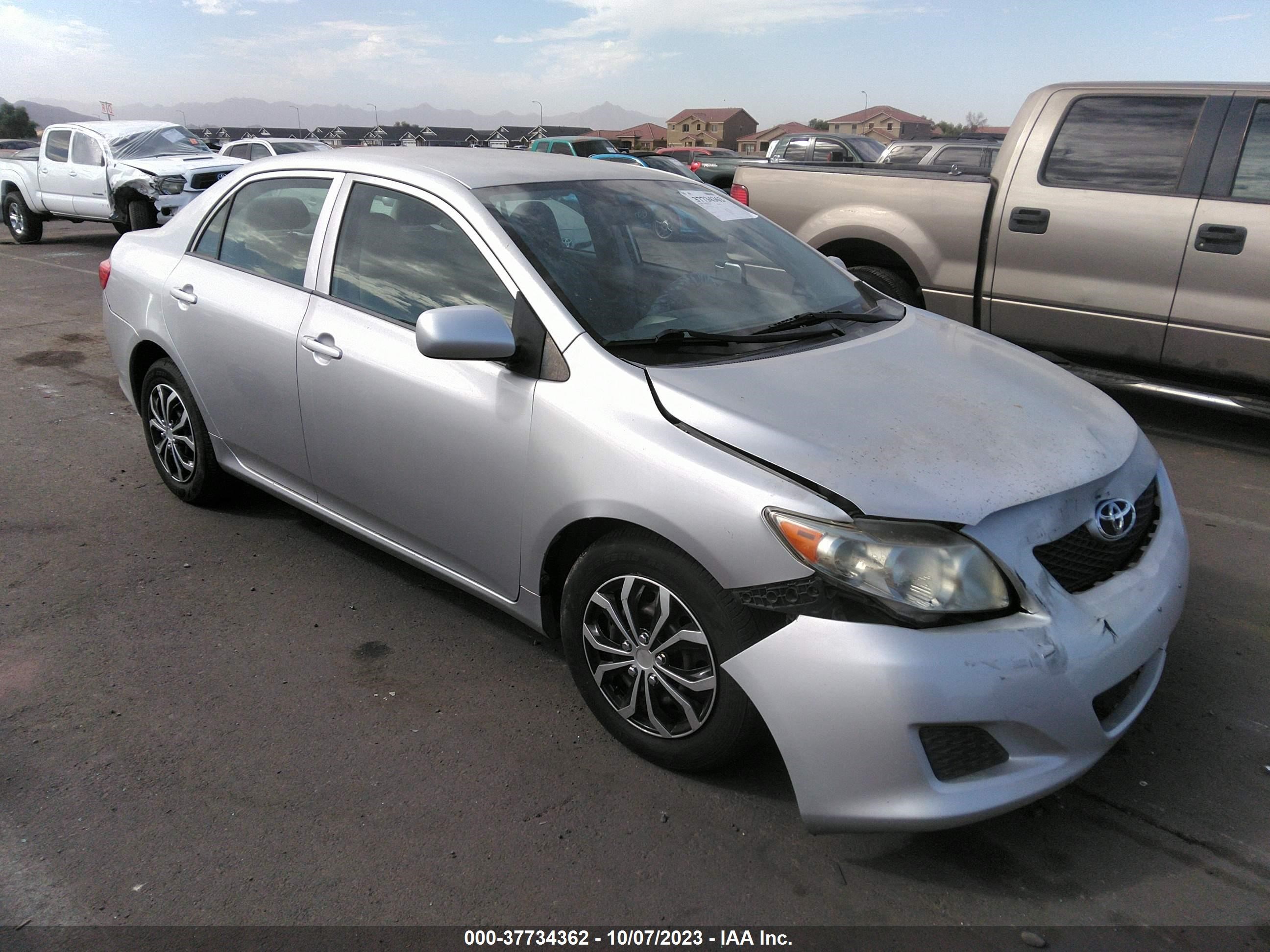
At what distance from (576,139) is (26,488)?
2287cm

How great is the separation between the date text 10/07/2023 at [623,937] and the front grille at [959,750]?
0.55 m

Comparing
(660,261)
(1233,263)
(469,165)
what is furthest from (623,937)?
(1233,263)

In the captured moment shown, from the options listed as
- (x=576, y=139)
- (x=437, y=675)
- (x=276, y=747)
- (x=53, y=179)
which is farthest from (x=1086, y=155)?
(x=576, y=139)

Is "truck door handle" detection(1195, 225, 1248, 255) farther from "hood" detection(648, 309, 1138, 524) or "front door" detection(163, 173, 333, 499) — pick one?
"front door" detection(163, 173, 333, 499)

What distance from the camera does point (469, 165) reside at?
349 centimetres

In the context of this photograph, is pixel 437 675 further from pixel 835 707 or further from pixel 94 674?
pixel 835 707

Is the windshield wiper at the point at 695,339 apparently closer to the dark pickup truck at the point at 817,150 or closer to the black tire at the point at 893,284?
the black tire at the point at 893,284

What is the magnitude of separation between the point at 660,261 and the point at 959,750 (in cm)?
190

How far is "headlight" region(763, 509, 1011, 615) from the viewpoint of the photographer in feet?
7.35

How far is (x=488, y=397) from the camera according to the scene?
2.94 metres

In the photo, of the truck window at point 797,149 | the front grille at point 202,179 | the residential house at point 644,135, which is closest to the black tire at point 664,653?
the front grille at point 202,179

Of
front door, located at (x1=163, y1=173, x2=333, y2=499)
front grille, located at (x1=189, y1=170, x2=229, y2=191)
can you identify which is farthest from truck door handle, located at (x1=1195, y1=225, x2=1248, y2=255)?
front grille, located at (x1=189, y1=170, x2=229, y2=191)

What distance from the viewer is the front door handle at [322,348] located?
339 cm

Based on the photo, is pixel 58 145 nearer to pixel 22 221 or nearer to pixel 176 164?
pixel 22 221
